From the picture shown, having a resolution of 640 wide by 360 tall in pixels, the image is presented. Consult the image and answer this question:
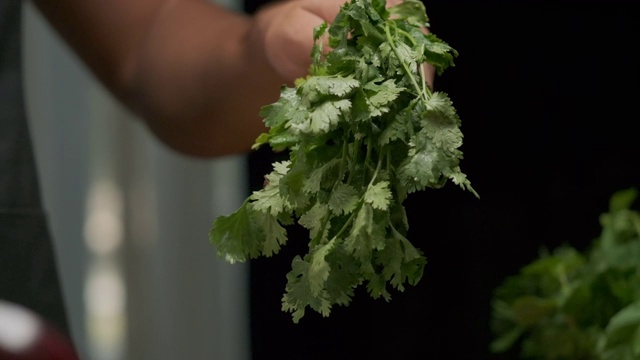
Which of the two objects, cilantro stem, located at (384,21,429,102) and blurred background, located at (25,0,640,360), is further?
blurred background, located at (25,0,640,360)

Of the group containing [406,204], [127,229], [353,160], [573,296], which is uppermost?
[353,160]

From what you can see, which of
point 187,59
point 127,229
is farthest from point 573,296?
point 187,59

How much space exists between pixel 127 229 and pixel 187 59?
0.28 meters

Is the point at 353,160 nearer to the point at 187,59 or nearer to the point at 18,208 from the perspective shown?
the point at 187,59

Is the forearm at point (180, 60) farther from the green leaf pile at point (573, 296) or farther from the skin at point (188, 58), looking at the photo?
the green leaf pile at point (573, 296)

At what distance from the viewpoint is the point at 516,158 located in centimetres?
145

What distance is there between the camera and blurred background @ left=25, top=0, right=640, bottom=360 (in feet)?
3.03

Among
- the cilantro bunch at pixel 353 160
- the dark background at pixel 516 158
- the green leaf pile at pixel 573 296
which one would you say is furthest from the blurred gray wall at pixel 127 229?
the green leaf pile at pixel 573 296

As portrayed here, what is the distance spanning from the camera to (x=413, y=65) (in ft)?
1.79

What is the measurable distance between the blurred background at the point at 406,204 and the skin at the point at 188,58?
34mm

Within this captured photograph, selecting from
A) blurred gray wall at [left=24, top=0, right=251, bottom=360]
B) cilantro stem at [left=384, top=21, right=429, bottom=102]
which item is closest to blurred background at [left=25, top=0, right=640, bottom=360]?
blurred gray wall at [left=24, top=0, right=251, bottom=360]

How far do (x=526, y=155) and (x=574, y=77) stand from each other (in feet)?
0.47

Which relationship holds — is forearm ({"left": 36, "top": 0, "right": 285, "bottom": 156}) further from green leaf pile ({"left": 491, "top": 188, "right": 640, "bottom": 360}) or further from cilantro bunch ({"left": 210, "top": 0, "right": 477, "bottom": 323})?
green leaf pile ({"left": 491, "top": 188, "right": 640, "bottom": 360})

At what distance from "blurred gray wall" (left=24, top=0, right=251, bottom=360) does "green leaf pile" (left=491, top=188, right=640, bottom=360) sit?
1.55ft
